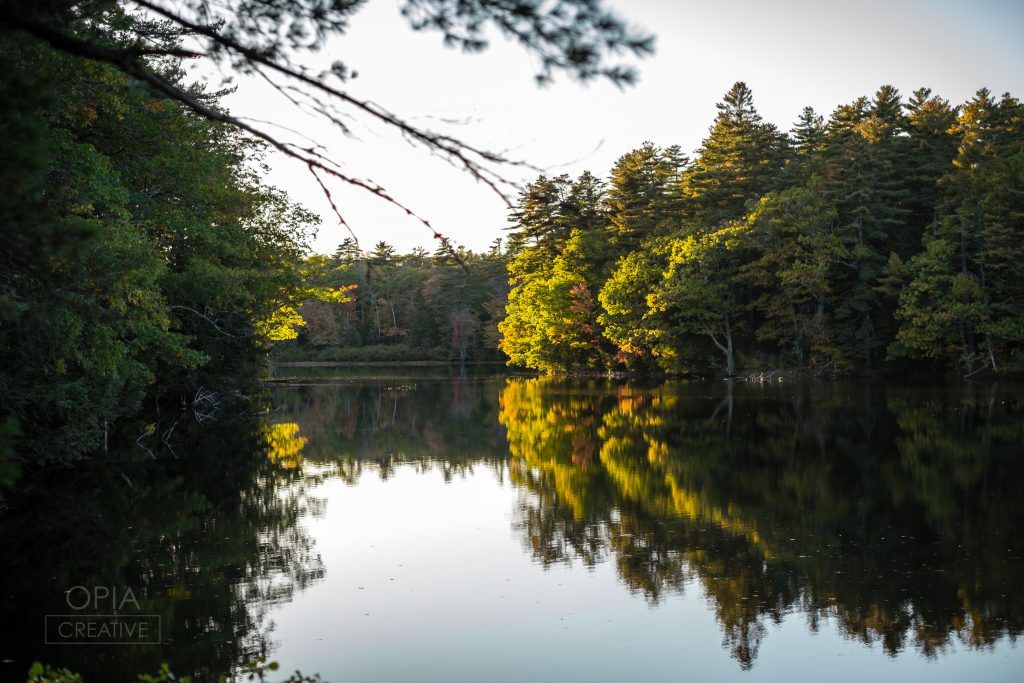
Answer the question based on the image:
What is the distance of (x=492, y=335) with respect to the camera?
73875mm

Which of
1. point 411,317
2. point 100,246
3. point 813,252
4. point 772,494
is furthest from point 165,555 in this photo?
Result: point 411,317

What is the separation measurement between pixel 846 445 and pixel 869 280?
27049 millimetres

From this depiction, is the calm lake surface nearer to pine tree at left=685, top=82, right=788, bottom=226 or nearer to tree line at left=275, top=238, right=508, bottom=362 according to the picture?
pine tree at left=685, top=82, right=788, bottom=226

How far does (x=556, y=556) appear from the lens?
11.0 m

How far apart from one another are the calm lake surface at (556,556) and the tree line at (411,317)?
54.3 metres

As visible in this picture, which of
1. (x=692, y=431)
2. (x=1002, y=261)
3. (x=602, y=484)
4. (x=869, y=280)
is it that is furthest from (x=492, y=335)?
(x=602, y=484)

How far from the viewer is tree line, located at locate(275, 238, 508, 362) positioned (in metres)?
77.6

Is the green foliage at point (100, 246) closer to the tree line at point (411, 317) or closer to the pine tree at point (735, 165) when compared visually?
the pine tree at point (735, 165)

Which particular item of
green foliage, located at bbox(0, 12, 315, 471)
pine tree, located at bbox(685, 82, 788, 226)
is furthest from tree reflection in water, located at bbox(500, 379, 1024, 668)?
pine tree, located at bbox(685, 82, 788, 226)

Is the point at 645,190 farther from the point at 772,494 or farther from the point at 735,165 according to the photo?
the point at 772,494

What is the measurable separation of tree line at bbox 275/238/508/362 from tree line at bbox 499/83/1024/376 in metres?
20.6

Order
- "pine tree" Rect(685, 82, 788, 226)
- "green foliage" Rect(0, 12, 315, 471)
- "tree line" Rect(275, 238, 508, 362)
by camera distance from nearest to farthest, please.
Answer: "green foliage" Rect(0, 12, 315, 471) → "pine tree" Rect(685, 82, 788, 226) → "tree line" Rect(275, 238, 508, 362)

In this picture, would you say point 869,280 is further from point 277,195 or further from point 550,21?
point 550,21

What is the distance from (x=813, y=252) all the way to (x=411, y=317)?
48.3m
